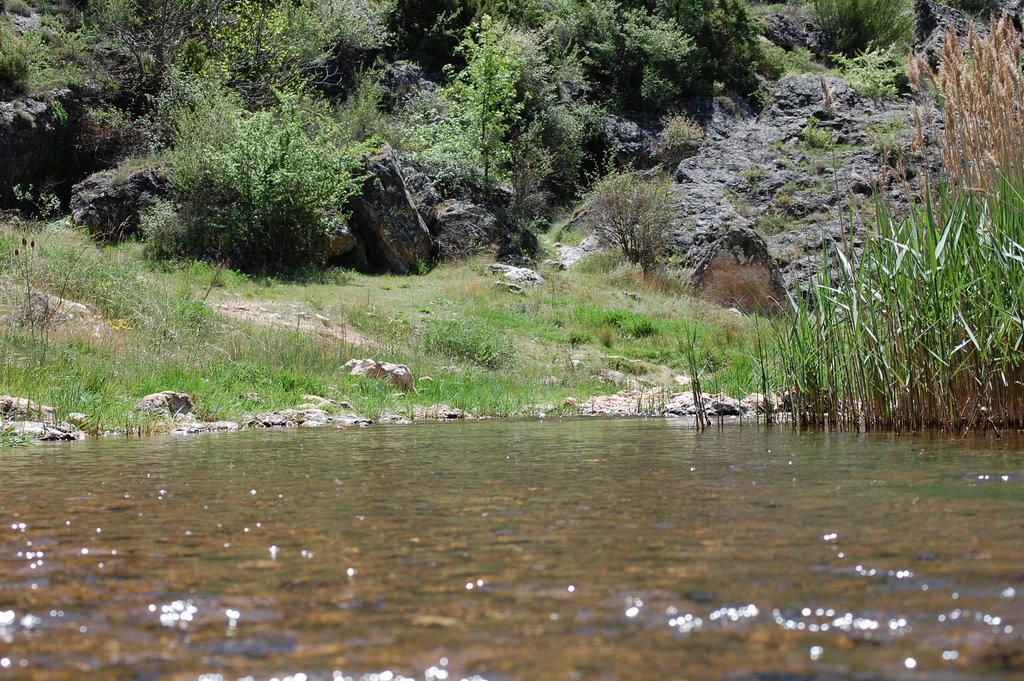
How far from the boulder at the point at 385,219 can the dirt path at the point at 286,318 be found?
620cm

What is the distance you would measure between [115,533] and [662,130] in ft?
104

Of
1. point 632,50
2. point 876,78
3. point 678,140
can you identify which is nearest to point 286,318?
point 678,140

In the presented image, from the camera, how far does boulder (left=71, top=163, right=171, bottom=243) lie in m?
19.9

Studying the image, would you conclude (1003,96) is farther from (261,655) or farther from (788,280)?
(788,280)

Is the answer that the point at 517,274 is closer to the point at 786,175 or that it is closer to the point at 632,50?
the point at 786,175

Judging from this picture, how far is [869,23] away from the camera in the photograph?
124 feet

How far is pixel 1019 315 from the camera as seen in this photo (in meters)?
4.85

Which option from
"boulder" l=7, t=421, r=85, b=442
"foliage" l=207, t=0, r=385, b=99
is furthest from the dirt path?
"foliage" l=207, t=0, r=385, b=99

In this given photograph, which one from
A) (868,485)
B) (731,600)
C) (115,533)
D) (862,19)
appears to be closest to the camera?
(731,600)

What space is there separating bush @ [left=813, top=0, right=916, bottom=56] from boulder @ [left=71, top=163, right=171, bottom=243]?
2957 centimetres

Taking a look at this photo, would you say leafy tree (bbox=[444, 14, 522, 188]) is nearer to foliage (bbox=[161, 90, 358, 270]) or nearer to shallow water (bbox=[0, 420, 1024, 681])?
foliage (bbox=[161, 90, 358, 270])

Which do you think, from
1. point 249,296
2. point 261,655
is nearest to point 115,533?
point 261,655

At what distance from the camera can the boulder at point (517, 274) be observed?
20728mm

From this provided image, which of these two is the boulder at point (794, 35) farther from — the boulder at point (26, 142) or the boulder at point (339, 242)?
the boulder at point (26, 142)
